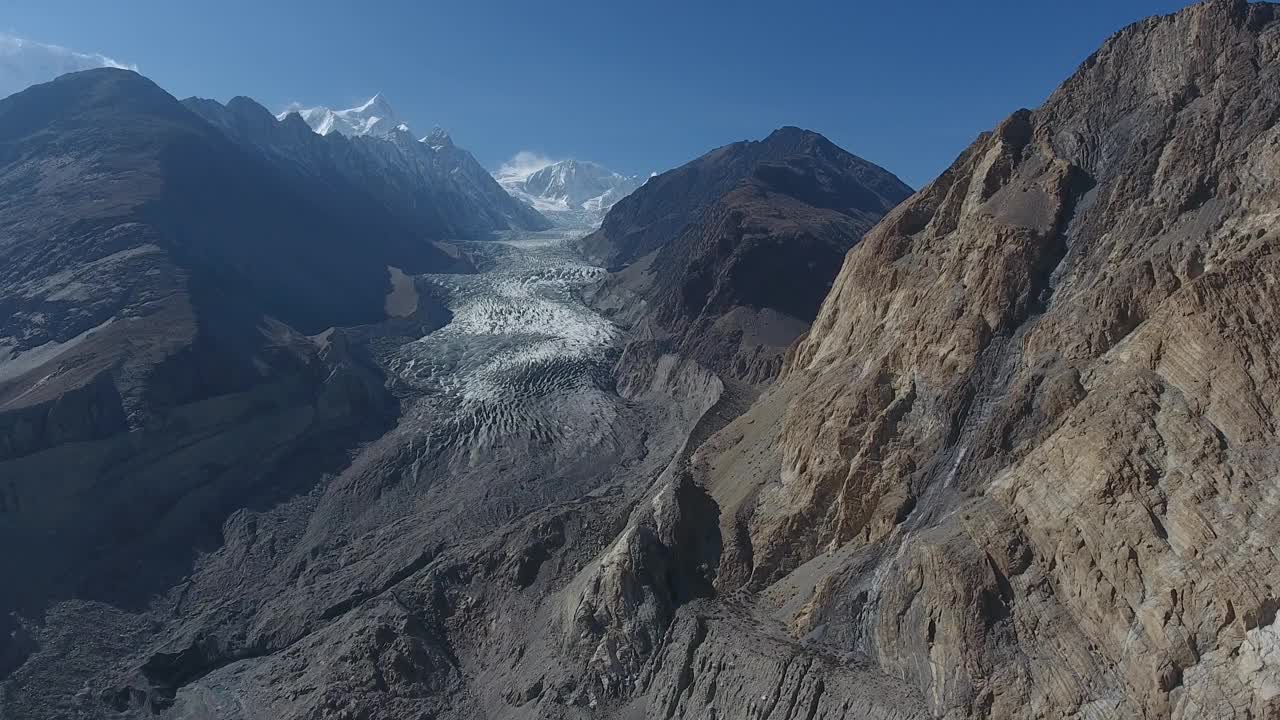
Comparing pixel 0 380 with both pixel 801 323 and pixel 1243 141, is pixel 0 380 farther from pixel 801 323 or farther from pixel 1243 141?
pixel 1243 141

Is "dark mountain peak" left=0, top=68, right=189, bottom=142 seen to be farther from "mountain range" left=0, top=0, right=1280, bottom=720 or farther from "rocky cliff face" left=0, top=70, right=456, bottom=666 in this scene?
"mountain range" left=0, top=0, right=1280, bottom=720

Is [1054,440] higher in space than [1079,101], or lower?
lower

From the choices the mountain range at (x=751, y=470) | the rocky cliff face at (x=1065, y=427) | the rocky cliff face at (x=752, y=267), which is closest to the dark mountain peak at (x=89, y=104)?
the mountain range at (x=751, y=470)

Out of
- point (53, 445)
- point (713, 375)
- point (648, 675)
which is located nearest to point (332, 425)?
point (53, 445)

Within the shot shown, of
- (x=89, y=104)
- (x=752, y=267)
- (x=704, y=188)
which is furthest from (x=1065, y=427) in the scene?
(x=704, y=188)

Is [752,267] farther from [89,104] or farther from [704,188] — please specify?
[89,104]

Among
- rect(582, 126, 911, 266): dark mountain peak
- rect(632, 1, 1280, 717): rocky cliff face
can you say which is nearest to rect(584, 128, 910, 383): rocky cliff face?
Answer: rect(582, 126, 911, 266): dark mountain peak

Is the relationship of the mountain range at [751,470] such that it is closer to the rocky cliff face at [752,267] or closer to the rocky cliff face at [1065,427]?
the rocky cliff face at [1065,427]
